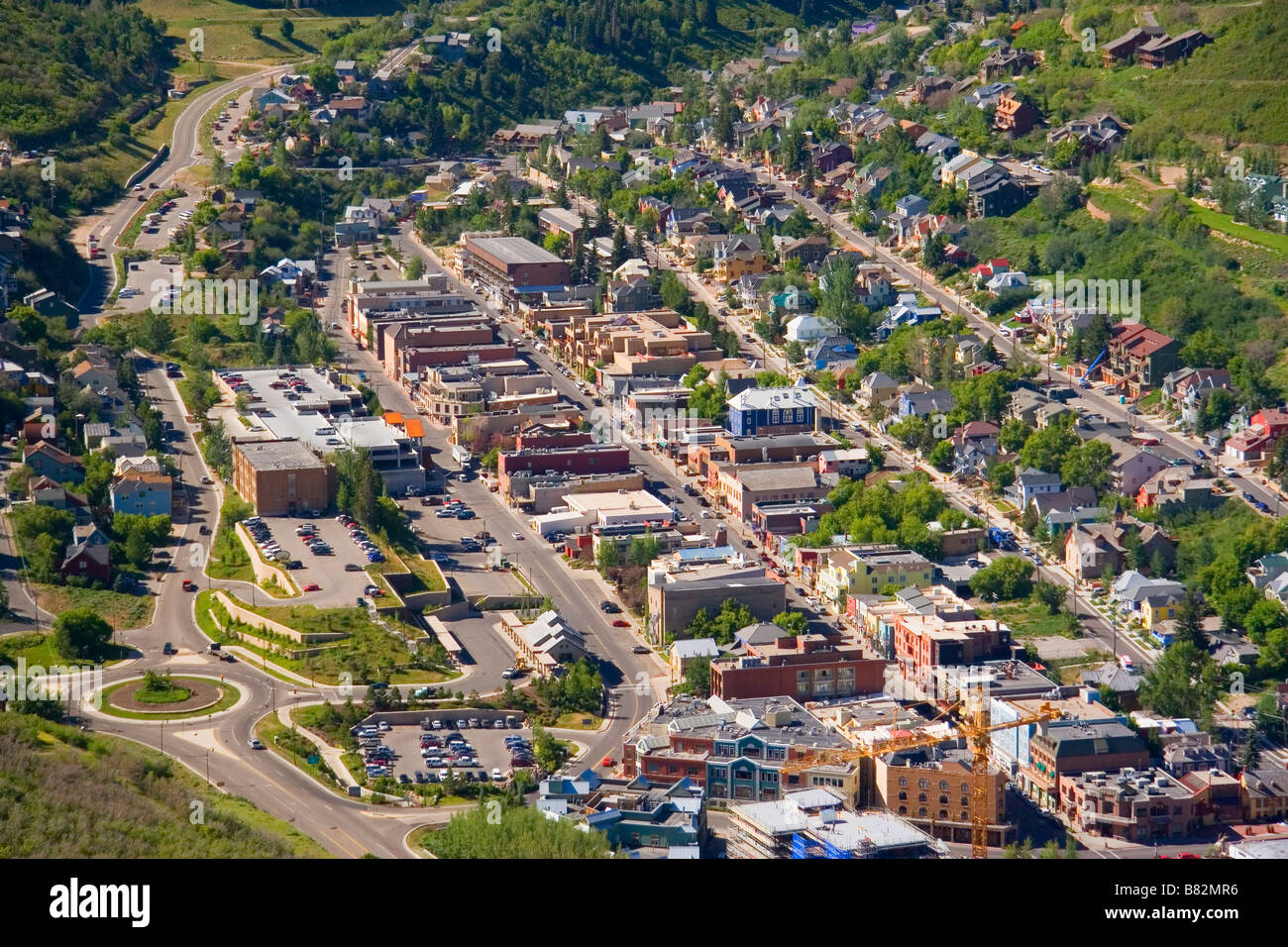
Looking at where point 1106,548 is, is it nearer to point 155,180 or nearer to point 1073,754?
point 1073,754

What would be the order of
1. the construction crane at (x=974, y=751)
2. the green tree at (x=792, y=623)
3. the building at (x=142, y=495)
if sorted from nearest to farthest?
the construction crane at (x=974, y=751)
the green tree at (x=792, y=623)
the building at (x=142, y=495)

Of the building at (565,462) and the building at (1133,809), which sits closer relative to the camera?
the building at (1133,809)

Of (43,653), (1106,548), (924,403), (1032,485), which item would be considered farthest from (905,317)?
(43,653)

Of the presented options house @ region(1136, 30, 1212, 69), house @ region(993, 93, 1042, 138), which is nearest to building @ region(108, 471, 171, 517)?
house @ region(993, 93, 1042, 138)

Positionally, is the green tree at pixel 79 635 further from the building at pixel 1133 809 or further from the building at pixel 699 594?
the building at pixel 1133 809

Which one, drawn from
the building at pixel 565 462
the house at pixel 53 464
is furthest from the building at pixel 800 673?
the house at pixel 53 464

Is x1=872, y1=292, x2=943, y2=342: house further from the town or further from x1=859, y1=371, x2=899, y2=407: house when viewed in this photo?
x1=859, y1=371, x2=899, y2=407: house
